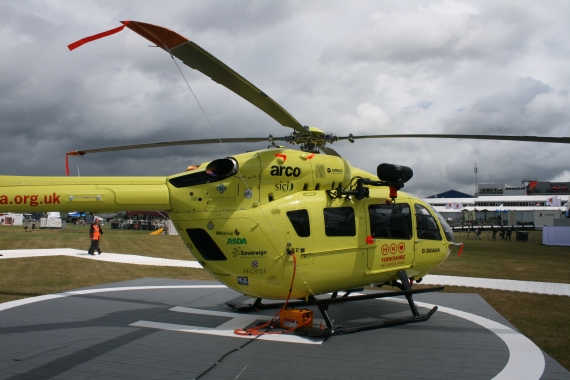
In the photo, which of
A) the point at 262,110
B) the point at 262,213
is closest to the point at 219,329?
the point at 262,213

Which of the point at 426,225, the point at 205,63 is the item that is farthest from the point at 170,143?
the point at 426,225

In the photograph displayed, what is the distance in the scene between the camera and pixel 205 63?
499 cm

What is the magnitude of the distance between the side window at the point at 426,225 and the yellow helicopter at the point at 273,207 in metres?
0.88

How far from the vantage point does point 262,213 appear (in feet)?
24.1

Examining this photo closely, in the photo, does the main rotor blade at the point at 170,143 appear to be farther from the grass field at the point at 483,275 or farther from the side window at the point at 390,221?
the grass field at the point at 483,275

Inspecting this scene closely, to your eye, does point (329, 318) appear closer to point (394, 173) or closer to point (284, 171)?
point (284, 171)

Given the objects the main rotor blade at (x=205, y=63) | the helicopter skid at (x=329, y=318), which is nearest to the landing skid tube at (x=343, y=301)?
the helicopter skid at (x=329, y=318)

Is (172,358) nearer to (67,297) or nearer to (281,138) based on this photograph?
(281,138)

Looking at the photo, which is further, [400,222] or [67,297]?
[67,297]

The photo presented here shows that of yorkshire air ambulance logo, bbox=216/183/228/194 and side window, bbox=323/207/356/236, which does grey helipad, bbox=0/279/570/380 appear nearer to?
side window, bbox=323/207/356/236

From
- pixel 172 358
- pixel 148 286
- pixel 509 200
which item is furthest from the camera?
pixel 509 200

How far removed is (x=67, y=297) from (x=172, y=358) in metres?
5.42

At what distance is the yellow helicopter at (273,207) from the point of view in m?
7.08

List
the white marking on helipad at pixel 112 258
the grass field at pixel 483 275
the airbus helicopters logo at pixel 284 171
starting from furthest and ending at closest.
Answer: the white marking on helipad at pixel 112 258, the grass field at pixel 483 275, the airbus helicopters logo at pixel 284 171
